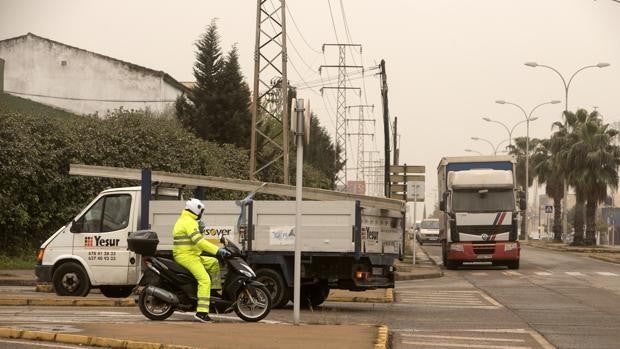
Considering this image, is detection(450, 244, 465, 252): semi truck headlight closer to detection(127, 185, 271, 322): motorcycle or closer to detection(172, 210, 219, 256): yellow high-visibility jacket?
detection(127, 185, 271, 322): motorcycle

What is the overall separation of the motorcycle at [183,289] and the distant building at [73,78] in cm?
4214

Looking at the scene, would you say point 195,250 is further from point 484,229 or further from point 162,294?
point 484,229

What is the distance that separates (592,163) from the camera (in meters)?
57.1

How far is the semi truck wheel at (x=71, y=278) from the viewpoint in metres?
17.1

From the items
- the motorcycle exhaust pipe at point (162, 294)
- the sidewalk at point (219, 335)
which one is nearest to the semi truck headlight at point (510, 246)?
the sidewalk at point (219, 335)

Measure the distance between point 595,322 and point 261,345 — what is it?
22.3 ft

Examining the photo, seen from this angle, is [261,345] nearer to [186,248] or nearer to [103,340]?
[103,340]

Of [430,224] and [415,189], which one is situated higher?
[415,189]

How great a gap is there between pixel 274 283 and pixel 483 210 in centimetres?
1675

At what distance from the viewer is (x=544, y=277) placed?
28.4 metres

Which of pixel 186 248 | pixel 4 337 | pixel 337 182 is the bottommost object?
pixel 4 337

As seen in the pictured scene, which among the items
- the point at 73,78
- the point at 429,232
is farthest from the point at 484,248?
the point at 429,232

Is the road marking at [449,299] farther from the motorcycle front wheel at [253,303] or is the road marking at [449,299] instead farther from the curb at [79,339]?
the curb at [79,339]

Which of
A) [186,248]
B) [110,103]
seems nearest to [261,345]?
[186,248]
